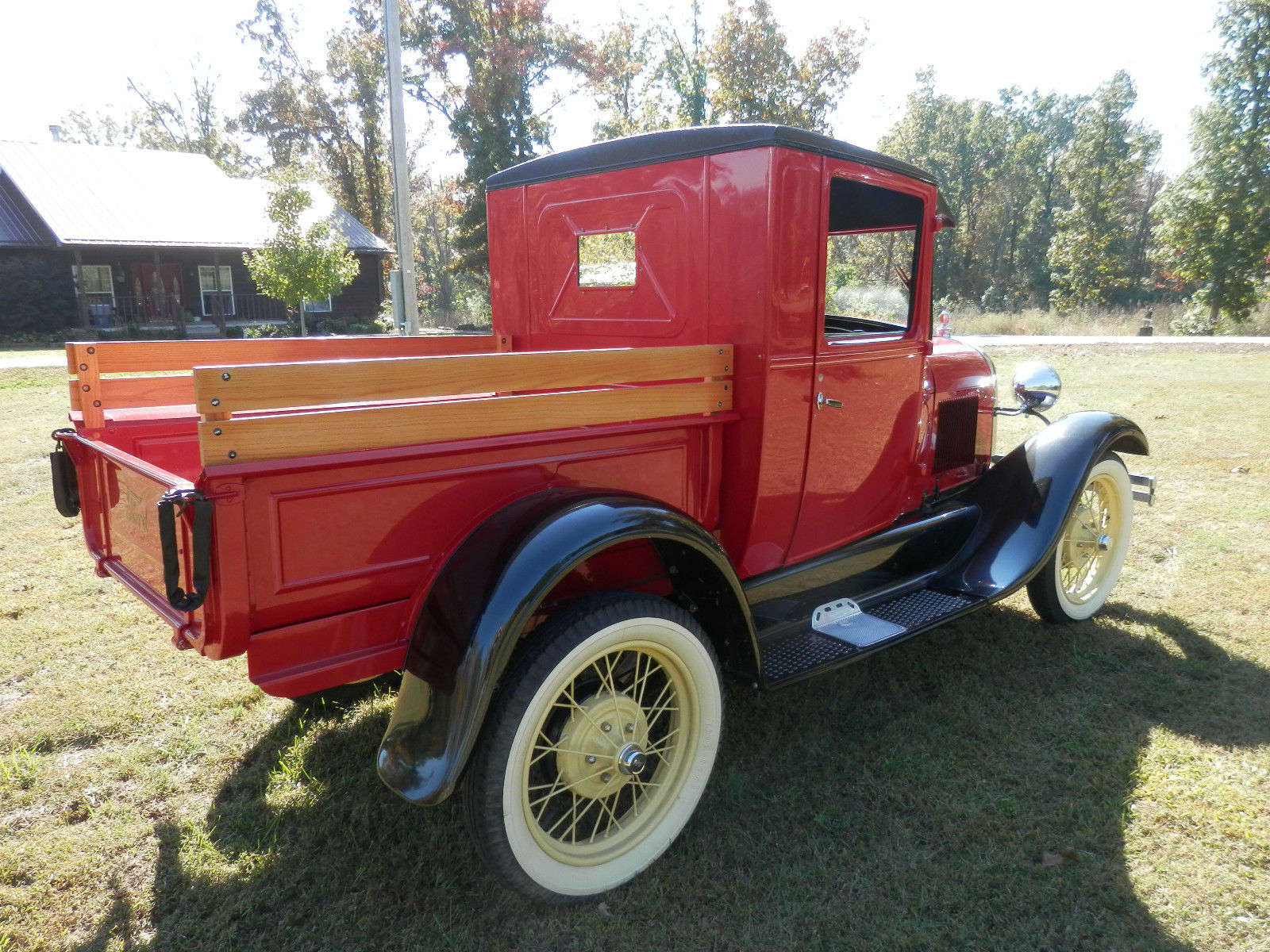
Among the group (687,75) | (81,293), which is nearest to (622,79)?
(687,75)

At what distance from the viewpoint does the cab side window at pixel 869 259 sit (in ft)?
A: 10.1

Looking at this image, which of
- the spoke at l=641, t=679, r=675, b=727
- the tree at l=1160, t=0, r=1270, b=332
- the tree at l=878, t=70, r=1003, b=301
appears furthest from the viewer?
the tree at l=878, t=70, r=1003, b=301

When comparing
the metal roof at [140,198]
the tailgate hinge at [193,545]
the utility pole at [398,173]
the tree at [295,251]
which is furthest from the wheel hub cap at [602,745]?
the metal roof at [140,198]

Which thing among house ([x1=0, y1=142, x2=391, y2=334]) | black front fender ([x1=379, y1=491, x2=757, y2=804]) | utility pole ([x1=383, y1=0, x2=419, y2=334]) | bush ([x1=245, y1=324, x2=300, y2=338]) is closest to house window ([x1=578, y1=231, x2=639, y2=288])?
black front fender ([x1=379, y1=491, x2=757, y2=804])

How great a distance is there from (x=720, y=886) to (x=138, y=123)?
155 feet

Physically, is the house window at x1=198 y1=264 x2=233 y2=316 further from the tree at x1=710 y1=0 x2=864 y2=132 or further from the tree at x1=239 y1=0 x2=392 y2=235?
the tree at x1=710 y1=0 x2=864 y2=132

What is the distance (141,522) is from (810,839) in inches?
81.1

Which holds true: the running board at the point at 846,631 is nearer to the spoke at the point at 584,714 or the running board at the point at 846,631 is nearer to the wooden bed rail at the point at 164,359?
the spoke at the point at 584,714

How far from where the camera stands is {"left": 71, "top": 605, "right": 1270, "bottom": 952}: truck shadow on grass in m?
2.12

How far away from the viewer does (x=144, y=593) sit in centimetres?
227

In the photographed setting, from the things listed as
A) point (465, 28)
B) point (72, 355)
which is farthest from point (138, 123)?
point (72, 355)

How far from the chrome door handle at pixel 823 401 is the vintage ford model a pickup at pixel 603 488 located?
1 cm

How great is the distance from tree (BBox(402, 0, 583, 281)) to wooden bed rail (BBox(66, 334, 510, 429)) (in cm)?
2298

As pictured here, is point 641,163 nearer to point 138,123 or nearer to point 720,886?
point 720,886
